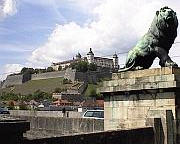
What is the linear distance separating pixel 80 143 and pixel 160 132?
2.59 meters

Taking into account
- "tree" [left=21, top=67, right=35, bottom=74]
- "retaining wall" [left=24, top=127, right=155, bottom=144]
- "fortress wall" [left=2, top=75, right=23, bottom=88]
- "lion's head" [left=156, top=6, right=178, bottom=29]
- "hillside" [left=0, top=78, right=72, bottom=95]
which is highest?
"tree" [left=21, top=67, right=35, bottom=74]

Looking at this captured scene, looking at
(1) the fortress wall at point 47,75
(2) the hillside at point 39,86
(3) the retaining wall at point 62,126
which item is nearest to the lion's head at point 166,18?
(3) the retaining wall at point 62,126

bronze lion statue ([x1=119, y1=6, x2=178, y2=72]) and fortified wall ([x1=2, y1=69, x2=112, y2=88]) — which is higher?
fortified wall ([x1=2, y1=69, x2=112, y2=88])

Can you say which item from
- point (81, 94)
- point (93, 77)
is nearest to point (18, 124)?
point (81, 94)

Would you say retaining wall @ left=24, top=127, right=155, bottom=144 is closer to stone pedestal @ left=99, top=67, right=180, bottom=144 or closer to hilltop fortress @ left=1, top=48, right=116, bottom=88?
stone pedestal @ left=99, top=67, right=180, bottom=144

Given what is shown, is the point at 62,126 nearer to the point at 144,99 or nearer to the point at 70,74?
the point at 144,99

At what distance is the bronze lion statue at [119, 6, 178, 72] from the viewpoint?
8977 mm

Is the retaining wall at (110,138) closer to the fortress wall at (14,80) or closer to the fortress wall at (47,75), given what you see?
the fortress wall at (47,75)

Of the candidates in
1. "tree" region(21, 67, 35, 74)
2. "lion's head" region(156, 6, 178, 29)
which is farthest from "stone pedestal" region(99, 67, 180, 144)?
"tree" region(21, 67, 35, 74)

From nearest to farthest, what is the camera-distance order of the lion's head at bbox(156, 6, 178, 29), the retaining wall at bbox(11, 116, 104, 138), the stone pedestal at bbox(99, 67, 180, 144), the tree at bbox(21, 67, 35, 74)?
the stone pedestal at bbox(99, 67, 180, 144) → the lion's head at bbox(156, 6, 178, 29) → the retaining wall at bbox(11, 116, 104, 138) → the tree at bbox(21, 67, 35, 74)

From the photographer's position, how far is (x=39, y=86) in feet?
516

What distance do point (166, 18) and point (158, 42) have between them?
653 mm

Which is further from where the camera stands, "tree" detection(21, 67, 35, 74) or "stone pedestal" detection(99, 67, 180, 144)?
"tree" detection(21, 67, 35, 74)

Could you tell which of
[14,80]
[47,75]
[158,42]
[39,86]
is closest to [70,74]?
[39,86]
